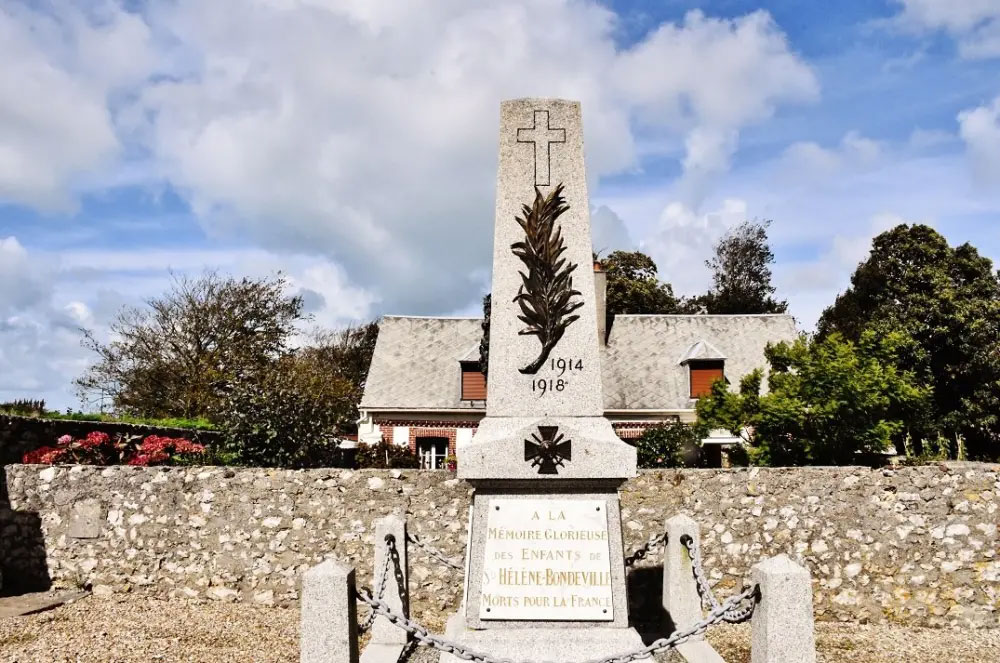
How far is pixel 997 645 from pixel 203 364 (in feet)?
79.3

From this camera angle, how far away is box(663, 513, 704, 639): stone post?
6.52 m

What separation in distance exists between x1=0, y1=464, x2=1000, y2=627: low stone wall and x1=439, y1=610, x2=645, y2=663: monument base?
3.25m

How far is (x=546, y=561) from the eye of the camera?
201 inches

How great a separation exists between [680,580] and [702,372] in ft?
52.3

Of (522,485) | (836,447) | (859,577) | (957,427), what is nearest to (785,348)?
(836,447)

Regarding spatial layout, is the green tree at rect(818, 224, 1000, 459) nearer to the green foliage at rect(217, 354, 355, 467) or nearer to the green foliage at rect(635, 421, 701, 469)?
the green foliage at rect(635, 421, 701, 469)

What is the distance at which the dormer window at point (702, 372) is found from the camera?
2177 cm

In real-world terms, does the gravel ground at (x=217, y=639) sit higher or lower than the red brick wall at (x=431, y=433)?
lower

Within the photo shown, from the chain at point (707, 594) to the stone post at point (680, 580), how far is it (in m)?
0.08

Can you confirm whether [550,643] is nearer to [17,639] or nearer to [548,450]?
[548,450]

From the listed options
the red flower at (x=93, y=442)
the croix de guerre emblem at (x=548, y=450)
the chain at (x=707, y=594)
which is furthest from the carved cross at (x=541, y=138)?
the red flower at (x=93, y=442)

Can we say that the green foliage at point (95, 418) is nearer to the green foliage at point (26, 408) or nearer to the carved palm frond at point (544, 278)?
the green foliage at point (26, 408)

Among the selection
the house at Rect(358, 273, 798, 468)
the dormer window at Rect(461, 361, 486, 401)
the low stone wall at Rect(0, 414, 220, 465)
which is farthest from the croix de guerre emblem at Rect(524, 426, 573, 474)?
the dormer window at Rect(461, 361, 486, 401)

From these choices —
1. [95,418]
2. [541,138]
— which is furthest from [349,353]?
[541,138]
